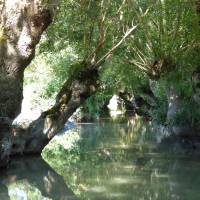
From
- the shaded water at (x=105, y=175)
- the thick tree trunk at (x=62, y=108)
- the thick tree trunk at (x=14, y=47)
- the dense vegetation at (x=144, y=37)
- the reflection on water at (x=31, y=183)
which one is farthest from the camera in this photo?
the dense vegetation at (x=144, y=37)

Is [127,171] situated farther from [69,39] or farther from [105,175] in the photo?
[69,39]

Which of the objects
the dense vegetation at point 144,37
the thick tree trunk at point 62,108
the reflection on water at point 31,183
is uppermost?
the dense vegetation at point 144,37

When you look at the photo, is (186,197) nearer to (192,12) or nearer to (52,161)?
(52,161)

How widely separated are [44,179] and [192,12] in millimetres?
6795

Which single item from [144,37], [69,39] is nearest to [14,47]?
[69,39]

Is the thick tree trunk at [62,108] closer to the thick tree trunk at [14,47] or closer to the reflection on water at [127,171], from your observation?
the reflection on water at [127,171]

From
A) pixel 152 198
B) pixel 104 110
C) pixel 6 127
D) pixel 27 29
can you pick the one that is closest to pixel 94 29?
pixel 27 29

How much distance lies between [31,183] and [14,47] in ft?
10.8

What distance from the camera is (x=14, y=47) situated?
11.6 metres

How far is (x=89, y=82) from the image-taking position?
1484 cm

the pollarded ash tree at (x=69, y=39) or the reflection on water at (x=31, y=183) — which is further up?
the pollarded ash tree at (x=69, y=39)

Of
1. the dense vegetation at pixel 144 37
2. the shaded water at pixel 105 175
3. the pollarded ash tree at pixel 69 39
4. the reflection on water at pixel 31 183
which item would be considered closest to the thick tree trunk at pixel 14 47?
the pollarded ash tree at pixel 69 39

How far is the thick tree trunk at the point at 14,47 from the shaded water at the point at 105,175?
1.33 m

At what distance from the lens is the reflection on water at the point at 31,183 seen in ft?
31.2
